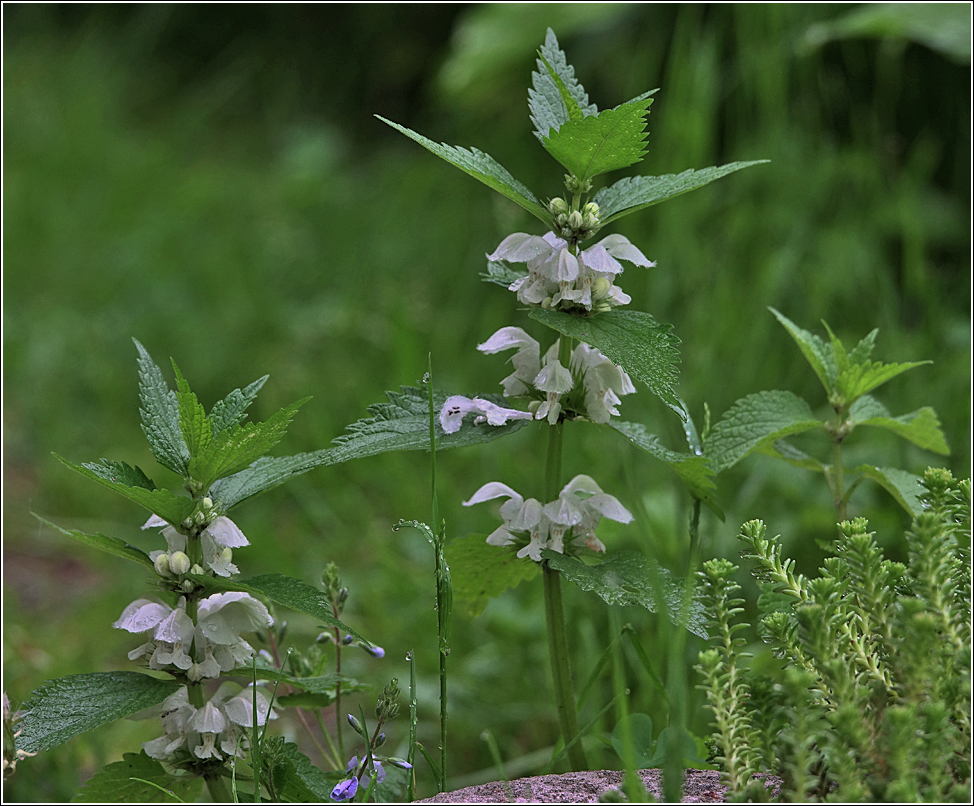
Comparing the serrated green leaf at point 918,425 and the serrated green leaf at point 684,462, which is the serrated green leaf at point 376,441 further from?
the serrated green leaf at point 918,425

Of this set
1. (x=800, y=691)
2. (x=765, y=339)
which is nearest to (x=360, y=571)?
(x=765, y=339)

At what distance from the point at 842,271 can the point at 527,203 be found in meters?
1.77

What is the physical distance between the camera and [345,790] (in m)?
0.77

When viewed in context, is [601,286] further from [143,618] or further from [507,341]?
[143,618]

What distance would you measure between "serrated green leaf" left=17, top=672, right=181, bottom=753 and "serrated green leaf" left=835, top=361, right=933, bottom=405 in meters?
0.76

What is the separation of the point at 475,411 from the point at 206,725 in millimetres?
366

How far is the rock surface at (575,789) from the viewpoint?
726 mm

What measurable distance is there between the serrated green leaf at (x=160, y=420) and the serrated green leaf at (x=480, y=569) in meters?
0.28

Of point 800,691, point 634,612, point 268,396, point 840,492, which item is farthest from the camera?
point 268,396

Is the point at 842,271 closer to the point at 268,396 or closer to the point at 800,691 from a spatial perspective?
the point at 268,396

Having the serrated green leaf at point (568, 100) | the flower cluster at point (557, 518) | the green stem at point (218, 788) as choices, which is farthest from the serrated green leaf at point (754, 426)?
the green stem at point (218, 788)

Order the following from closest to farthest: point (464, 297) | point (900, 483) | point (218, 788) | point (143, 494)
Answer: point (143, 494)
point (218, 788)
point (900, 483)
point (464, 297)

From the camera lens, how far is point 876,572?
0.71 meters

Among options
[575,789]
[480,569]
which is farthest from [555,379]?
[575,789]
